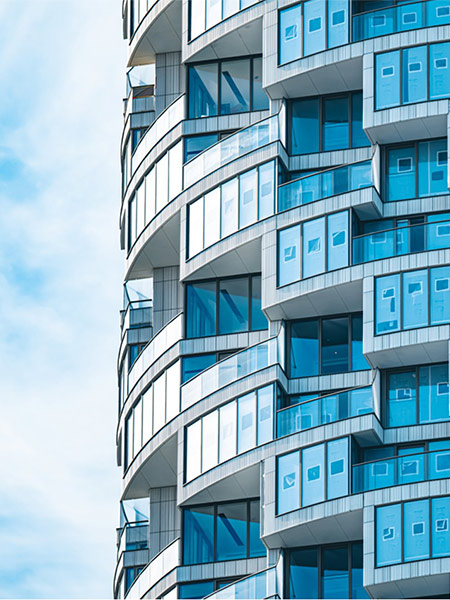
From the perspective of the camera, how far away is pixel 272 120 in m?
69.8

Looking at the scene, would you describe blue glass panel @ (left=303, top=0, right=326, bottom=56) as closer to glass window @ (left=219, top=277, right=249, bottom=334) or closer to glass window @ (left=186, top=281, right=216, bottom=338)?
glass window @ (left=219, top=277, right=249, bottom=334)

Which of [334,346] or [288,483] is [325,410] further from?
[334,346]

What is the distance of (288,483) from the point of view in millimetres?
64375

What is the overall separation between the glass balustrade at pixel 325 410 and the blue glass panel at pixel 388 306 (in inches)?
77.0

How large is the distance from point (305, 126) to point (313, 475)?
1241cm

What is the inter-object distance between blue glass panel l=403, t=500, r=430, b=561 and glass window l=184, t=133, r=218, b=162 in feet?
53.1

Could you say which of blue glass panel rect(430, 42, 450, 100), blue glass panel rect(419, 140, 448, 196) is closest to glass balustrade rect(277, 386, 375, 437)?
blue glass panel rect(419, 140, 448, 196)

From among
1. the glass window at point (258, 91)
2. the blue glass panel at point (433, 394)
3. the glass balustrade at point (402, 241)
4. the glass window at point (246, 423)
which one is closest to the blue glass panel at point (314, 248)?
the glass balustrade at point (402, 241)

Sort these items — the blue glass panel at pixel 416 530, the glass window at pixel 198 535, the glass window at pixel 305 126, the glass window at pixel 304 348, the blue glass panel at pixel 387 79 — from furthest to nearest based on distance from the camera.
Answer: the glass window at pixel 305 126 → the glass window at pixel 198 535 → the blue glass panel at pixel 387 79 → the glass window at pixel 304 348 → the blue glass panel at pixel 416 530

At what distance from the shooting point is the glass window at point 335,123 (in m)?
69.2

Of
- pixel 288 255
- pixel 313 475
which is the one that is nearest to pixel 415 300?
pixel 288 255

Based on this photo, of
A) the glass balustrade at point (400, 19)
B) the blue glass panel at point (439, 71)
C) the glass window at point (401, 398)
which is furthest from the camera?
the glass balustrade at point (400, 19)

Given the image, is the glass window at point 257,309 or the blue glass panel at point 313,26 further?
the blue glass panel at point 313,26

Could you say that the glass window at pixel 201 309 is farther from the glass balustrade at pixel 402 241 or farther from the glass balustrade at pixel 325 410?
the glass balustrade at pixel 402 241
